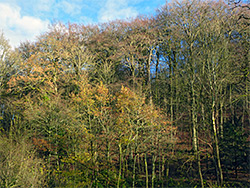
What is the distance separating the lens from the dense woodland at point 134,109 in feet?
42.5

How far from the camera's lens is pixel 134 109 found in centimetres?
1391

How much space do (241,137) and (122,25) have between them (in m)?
17.9

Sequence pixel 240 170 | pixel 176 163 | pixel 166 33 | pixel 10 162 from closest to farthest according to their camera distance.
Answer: pixel 10 162, pixel 240 170, pixel 176 163, pixel 166 33

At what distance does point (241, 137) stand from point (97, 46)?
62.0 ft

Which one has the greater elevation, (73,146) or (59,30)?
(59,30)

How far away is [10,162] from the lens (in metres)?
10.2

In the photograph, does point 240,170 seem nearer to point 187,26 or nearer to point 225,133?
point 225,133

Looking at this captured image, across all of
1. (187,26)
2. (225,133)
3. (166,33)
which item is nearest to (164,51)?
(166,33)

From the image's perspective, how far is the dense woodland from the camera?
13.0 meters

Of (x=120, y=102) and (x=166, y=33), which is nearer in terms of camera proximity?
(x=120, y=102)

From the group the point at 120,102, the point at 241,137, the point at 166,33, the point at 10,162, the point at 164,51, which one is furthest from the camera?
the point at 164,51

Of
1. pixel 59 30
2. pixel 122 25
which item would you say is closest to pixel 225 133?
pixel 122 25

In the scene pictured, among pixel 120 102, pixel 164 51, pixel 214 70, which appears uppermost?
pixel 164 51

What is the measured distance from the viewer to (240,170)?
16328 mm
